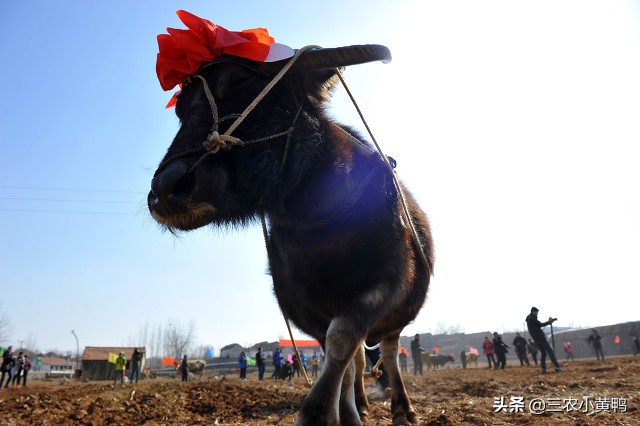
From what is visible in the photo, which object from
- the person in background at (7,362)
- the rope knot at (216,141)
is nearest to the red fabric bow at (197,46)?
the rope knot at (216,141)

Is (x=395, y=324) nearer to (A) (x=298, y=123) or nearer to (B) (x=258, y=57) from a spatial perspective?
(A) (x=298, y=123)

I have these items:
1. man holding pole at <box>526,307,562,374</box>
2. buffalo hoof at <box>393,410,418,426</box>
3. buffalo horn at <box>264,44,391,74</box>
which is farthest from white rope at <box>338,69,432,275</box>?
man holding pole at <box>526,307,562,374</box>

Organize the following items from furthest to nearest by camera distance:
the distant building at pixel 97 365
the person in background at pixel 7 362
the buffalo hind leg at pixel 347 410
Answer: the distant building at pixel 97 365 < the person in background at pixel 7 362 < the buffalo hind leg at pixel 347 410

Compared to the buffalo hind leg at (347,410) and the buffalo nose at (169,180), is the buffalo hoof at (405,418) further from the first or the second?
the buffalo nose at (169,180)

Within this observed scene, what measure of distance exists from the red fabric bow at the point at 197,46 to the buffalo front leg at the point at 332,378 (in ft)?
6.77

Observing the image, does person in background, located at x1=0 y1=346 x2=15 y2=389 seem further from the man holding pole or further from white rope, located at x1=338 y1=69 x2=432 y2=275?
white rope, located at x1=338 y1=69 x2=432 y2=275

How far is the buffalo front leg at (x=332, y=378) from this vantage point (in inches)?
95.7

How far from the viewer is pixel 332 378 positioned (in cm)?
258

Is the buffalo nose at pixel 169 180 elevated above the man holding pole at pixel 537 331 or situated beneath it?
elevated above

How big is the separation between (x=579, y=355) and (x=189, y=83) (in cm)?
5172

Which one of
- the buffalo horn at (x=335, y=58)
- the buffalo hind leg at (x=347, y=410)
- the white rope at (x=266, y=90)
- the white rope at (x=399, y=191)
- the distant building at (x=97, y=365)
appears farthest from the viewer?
the distant building at (x=97, y=365)

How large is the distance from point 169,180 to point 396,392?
146 inches

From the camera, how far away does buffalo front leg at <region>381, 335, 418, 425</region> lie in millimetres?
4941

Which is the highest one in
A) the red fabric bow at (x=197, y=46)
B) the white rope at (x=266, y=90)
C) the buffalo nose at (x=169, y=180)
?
the red fabric bow at (x=197, y=46)
